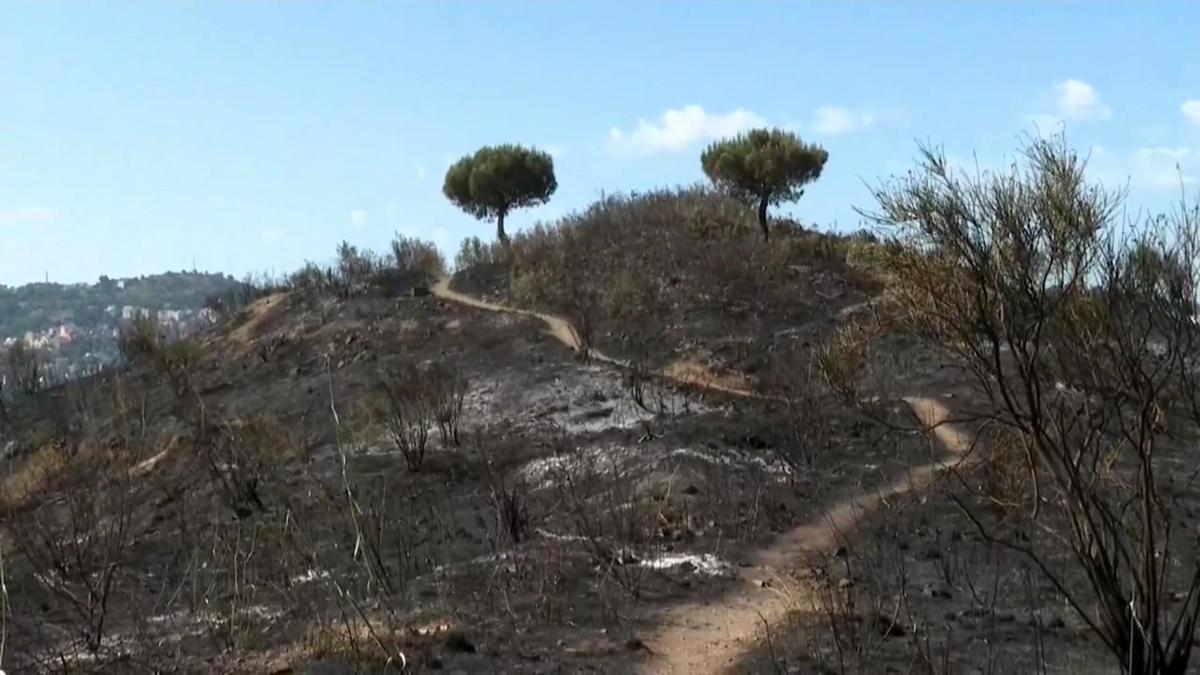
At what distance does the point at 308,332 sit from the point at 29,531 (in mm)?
25038

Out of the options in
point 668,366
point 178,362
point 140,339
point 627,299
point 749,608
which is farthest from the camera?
point 140,339

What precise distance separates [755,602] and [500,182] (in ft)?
127

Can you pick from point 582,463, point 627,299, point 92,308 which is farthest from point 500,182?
point 92,308

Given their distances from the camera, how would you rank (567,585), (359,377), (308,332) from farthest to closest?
(308,332) < (359,377) < (567,585)

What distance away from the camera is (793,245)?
4028 centimetres

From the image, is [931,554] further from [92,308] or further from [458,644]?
[92,308]

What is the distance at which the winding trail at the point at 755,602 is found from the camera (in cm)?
983

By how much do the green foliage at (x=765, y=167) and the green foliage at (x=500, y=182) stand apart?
357 inches

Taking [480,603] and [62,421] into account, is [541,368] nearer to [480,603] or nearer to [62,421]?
[62,421]

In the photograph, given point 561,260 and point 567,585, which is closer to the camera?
point 567,585

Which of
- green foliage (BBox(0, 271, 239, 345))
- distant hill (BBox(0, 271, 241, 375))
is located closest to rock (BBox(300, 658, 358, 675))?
distant hill (BBox(0, 271, 241, 375))

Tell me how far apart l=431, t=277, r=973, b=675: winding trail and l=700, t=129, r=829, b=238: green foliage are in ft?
70.7

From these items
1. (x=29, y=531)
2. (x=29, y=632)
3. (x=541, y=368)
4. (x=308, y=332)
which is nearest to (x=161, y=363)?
(x=308, y=332)

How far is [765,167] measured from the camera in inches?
1591
